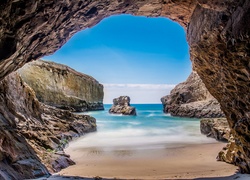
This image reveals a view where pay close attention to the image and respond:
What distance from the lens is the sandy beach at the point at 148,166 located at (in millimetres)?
6219

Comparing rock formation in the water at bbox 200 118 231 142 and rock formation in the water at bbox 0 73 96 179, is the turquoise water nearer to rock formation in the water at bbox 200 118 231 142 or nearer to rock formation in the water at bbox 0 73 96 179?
rock formation in the water at bbox 200 118 231 142

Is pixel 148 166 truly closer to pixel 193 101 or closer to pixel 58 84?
pixel 58 84

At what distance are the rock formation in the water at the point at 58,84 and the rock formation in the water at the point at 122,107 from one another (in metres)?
5.53

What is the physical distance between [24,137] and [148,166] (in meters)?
4.44

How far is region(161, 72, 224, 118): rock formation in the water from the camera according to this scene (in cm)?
3738

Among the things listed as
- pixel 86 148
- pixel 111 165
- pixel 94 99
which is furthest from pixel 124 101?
pixel 111 165

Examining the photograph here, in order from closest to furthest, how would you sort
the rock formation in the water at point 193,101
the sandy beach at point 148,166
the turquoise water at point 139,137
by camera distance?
1. the sandy beach at point 148,166
2. the turquoise water at point 139,137
3. the rock formation in the water at point 193,101

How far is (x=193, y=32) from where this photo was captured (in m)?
6.43

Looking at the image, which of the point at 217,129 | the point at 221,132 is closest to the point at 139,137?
the point at 217,129

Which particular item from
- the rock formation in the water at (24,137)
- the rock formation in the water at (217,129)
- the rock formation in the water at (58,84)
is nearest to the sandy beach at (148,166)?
the rock formation in the water at (24,137)

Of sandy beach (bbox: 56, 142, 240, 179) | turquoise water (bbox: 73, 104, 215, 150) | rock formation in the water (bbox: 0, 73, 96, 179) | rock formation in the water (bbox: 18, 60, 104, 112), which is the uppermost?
rock formation in the water (bbox: 18, 60, 104, 112)

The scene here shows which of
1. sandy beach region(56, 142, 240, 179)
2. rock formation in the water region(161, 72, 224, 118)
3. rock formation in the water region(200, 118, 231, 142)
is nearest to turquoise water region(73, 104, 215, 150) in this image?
rock formation in the water region(200, 118, 231, 142)

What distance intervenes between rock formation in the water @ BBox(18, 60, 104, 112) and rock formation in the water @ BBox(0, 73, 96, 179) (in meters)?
15.8

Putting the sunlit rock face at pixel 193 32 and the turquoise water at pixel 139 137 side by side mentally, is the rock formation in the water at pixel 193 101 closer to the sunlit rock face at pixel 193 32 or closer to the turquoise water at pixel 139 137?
the turquoise water at pixel 139 137
